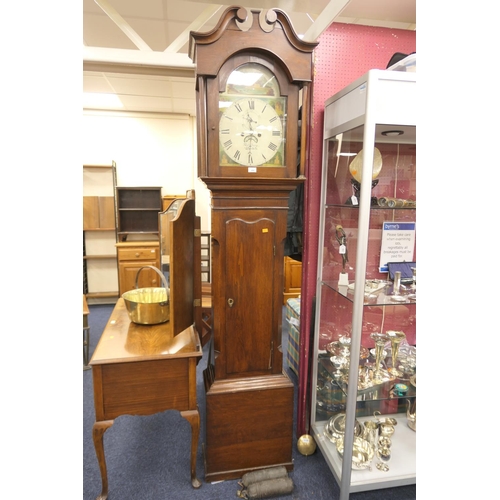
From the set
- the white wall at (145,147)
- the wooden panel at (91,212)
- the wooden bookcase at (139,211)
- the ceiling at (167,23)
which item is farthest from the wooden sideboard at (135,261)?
the ceiling at (167,23)

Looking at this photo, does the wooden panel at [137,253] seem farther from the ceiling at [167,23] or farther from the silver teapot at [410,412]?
the silver teapot at [410,412]

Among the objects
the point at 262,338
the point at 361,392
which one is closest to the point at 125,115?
the point at 262,338

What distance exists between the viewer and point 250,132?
1.46 m

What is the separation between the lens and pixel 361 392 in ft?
5.36

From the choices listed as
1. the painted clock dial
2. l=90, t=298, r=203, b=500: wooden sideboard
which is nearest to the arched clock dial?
the painted clock dial

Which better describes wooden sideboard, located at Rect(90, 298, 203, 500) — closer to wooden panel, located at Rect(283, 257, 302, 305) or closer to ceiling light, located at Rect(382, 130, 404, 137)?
ceiling light, located at Rect(382, 130, 404, 137)

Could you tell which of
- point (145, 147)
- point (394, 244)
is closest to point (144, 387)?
point (394, 244)

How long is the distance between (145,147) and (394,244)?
398 centimetres

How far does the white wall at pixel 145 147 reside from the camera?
179 inches

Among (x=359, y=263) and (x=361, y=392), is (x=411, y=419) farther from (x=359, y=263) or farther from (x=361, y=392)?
(x=359, y=263)

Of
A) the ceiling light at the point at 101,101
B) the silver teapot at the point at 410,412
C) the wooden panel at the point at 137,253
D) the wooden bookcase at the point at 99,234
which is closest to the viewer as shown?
the silver teapot at the point at 410,412

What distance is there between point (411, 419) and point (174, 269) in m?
1.62

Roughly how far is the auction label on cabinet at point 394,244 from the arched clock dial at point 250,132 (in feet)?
2.53

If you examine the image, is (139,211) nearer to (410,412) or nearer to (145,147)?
(145,147)
